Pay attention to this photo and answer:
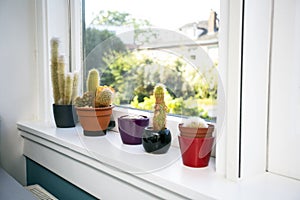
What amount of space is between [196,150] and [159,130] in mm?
153

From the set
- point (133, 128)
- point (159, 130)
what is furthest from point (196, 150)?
point (133, 128)

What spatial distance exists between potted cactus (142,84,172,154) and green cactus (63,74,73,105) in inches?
21.8

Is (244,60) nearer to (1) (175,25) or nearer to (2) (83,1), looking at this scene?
(1) (175,25)

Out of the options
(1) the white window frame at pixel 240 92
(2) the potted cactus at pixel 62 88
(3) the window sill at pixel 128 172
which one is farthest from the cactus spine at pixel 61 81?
(1) the white window frame at pixel 240 92

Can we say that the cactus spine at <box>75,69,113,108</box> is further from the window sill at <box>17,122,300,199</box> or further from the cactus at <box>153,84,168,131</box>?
the cactus at <box>153,84,168,131</box>

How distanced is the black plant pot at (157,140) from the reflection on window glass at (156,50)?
11cm

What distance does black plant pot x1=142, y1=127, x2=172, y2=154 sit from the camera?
898 millimetres

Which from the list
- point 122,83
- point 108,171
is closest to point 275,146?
point 108,171

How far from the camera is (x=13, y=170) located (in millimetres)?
1519

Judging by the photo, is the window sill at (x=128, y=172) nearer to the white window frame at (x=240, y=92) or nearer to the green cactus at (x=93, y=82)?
the white window frame at (x=240, y=92)

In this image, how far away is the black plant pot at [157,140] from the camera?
90 cm

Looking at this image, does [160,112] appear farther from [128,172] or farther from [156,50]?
[156,50]

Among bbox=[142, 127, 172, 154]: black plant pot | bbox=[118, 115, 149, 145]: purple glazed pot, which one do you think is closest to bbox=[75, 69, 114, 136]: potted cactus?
bbox=[118, 115, 149, 145]: purple glazed pot

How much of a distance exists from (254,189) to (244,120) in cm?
15
